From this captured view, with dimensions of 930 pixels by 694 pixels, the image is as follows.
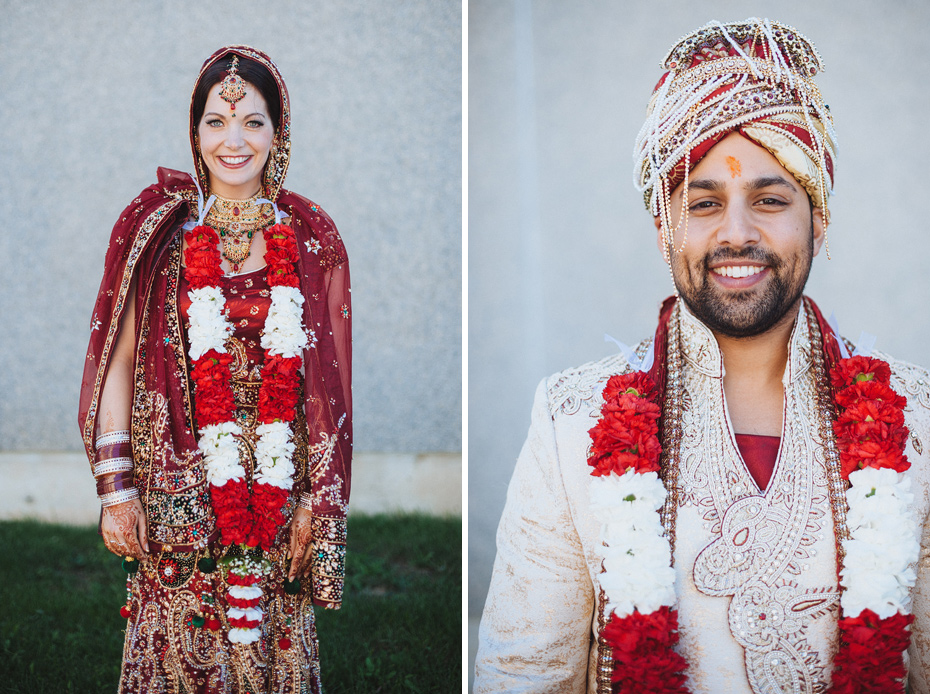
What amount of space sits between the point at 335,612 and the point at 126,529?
1933mm

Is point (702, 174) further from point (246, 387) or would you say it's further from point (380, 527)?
point (380, 527)

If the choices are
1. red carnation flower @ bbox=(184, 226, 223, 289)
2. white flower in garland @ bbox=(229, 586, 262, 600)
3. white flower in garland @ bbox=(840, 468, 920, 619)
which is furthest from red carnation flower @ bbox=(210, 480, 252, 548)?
white flower in garland @ bbox=(840, 468, 920, 619)

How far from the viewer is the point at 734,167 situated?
195 cm

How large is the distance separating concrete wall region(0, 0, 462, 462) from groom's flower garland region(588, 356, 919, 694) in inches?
117

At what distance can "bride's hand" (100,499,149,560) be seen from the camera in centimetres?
217

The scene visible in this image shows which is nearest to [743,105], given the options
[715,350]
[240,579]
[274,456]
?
[715,350]

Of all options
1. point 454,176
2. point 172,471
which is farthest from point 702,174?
point 454,176

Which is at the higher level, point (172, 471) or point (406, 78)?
point (406, 78)

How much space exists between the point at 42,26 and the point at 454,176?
8.23 ft

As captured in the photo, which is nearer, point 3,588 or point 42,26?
point 3,588

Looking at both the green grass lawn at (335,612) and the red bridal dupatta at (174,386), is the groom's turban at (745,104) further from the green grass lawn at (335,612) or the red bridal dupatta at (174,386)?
the green grass lawn at (335,612)

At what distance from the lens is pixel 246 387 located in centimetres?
237

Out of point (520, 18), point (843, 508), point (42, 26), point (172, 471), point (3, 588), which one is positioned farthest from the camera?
point (42, 26)

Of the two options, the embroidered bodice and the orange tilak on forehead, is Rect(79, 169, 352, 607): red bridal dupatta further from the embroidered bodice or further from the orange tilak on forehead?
the orange tilak on forehead
